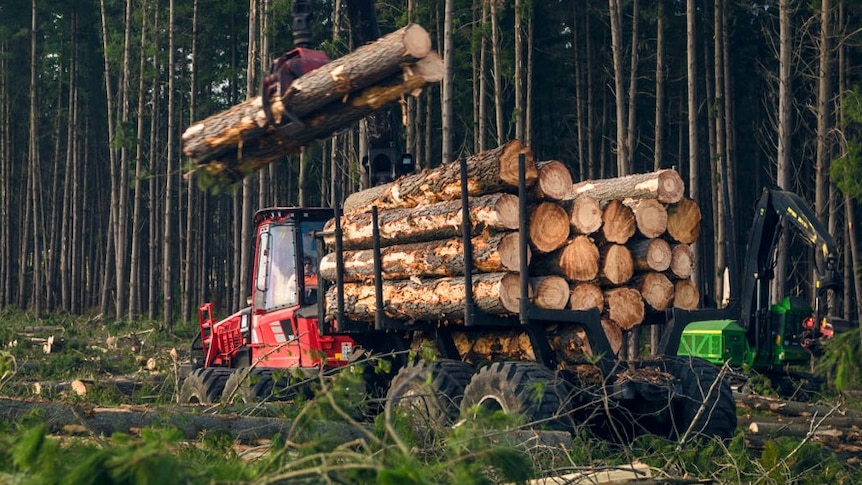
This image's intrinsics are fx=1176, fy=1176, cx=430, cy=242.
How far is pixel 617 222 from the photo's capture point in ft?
33.0

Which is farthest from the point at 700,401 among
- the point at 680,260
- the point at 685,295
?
the point at 680,260

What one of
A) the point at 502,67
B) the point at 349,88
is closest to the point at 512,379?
the point at 349,88

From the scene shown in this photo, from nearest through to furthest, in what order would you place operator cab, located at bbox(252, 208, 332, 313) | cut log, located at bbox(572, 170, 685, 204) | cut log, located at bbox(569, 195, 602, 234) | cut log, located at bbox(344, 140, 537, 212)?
cut log, located at bbox(344, 140, 537, 212) → cut log, located at bbox(569, 195, 602, 234) → cut log, located at bbox(572, 170, 685, 204) → operator cab, located at bbox(252, 208, 332, 313)

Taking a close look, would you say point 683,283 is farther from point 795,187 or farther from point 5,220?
point 5,220

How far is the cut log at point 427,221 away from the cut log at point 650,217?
3.89 ft

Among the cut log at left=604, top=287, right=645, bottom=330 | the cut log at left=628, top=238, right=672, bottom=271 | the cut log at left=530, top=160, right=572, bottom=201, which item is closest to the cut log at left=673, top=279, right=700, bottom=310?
the cut log at left=628, top=238, right=672, bottom=271

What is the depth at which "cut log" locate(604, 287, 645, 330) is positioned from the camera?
9.98 metres

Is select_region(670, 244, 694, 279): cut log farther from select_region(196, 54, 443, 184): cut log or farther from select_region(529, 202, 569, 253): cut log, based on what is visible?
select_region(196, 54, 443, 184): cut log

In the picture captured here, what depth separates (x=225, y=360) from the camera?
1453 centimetres

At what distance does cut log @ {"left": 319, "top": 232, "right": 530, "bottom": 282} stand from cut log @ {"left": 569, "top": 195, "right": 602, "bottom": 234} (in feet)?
1.64

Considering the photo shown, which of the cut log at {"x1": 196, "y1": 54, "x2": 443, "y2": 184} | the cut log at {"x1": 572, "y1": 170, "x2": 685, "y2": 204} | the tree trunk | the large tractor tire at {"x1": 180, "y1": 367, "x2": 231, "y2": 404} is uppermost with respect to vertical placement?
the tree trunk

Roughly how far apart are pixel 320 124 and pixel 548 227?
91.5 inches

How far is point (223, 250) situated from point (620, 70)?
104 feet

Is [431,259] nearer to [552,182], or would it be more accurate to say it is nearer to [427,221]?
[427,221]
